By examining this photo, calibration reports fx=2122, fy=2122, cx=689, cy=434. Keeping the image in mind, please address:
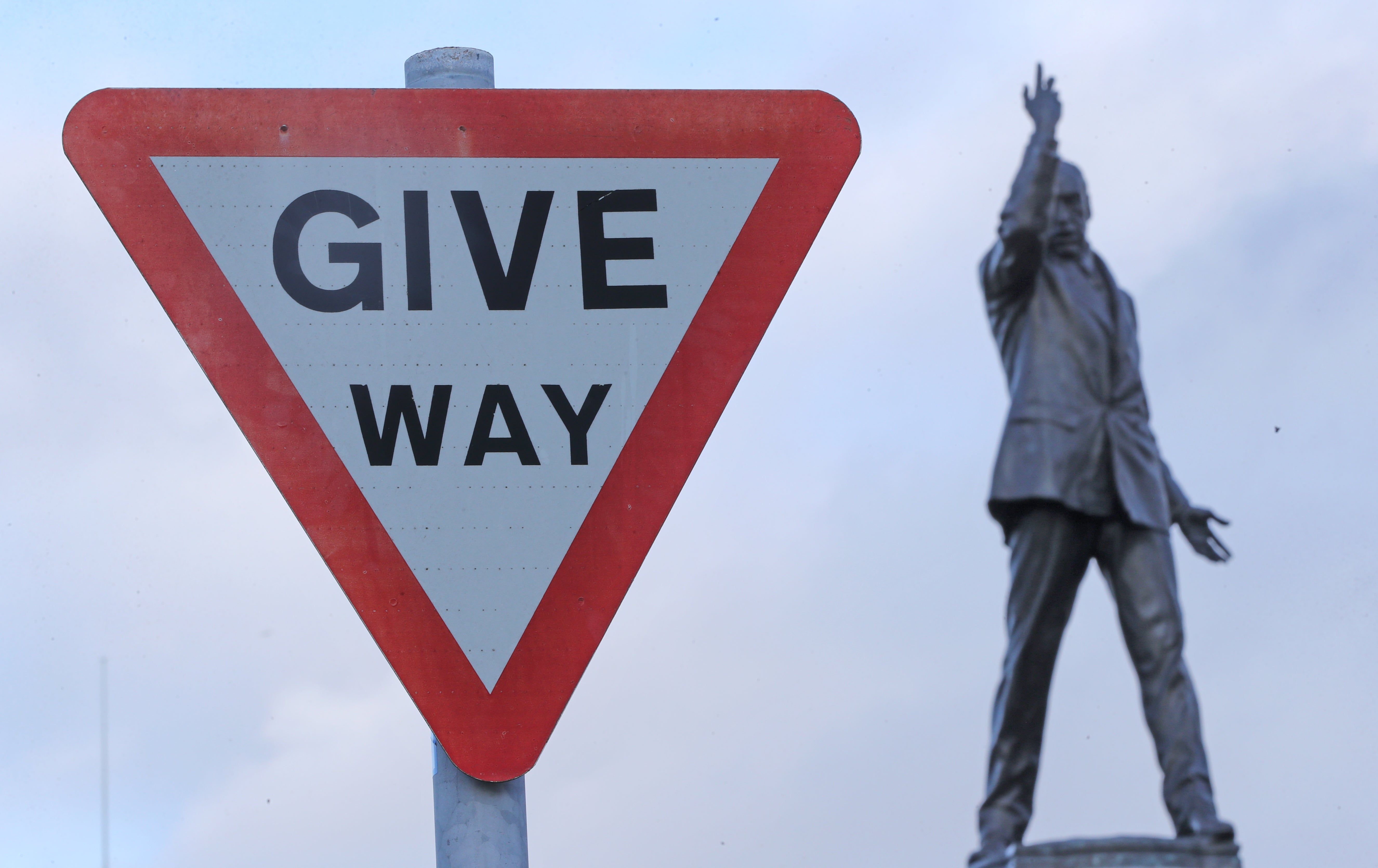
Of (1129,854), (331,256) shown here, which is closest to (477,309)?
(331,256)

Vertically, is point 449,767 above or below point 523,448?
below

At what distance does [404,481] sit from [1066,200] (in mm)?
1117

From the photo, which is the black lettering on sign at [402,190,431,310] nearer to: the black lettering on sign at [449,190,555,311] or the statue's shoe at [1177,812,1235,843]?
the black lettering on sign at [449,190,555,311]

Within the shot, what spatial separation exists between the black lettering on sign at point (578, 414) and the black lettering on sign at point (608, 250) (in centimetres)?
14

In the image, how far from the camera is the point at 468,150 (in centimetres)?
347

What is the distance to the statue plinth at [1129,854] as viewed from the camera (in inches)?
105

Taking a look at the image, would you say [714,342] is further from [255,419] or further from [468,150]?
[255,419]

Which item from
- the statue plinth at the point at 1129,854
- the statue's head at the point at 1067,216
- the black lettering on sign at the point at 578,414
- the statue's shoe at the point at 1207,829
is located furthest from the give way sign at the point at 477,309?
the statue's shoe at the point at 1207,829

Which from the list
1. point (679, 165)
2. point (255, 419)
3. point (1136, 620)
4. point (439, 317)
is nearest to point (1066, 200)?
point (1136, 620)

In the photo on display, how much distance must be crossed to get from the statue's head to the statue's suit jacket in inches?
0.8

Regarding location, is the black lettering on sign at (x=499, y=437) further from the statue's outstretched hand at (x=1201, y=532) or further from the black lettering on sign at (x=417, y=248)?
the statue's outstretched hand at (x=1201, y=532)

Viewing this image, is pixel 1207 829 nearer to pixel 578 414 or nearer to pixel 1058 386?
pixel 1058 386

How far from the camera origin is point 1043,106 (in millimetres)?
2795

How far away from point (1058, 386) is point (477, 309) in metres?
1.02
